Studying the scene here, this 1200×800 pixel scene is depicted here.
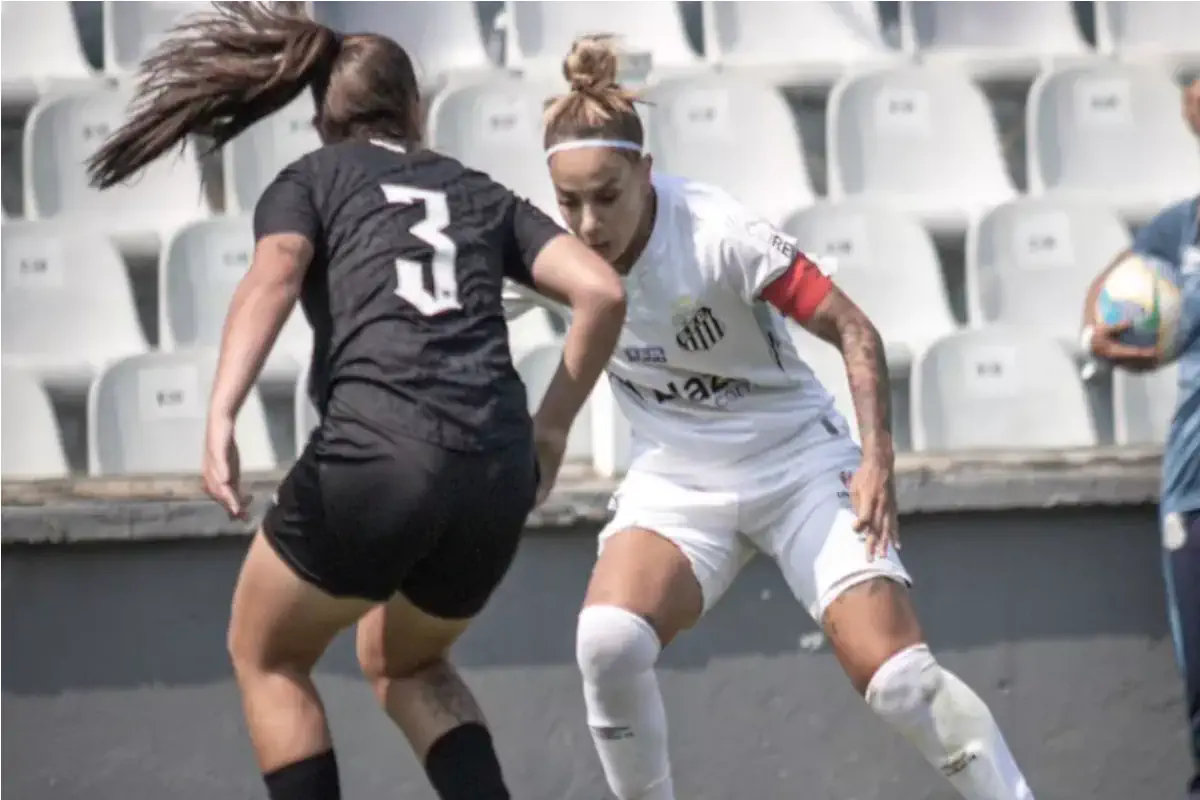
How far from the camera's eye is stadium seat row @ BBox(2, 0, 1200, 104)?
5.64 meters

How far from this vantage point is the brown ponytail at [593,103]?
3.17m

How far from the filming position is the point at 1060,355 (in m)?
4.75

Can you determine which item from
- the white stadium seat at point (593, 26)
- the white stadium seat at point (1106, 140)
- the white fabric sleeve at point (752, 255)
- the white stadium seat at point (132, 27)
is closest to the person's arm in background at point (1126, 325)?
the white fabric sleeve at point (752, 255)

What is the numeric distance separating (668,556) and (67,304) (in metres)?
2.37

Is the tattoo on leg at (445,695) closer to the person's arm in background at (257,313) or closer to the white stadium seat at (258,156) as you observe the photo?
the person's arm in background at (257,313)

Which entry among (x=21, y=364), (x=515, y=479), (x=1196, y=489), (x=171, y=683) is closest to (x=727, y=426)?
(x=515, y=479)

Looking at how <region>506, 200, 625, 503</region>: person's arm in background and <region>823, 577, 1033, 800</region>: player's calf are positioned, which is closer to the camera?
<region>506, 200, 625, 503</region>: person's arm in background

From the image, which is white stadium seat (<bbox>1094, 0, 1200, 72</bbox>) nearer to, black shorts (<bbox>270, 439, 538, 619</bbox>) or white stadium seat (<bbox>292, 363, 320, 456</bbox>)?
white stadium seat (<bbox>292, 363, 320, 456</bbox>)

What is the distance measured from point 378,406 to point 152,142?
65cm

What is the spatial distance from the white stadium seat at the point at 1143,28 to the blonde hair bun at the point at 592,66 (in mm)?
2926

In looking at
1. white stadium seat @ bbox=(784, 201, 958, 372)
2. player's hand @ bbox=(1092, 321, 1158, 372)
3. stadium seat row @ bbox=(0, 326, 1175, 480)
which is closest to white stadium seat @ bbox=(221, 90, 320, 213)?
stadium seat row @ bbox=(0, 326, 1175, 480)

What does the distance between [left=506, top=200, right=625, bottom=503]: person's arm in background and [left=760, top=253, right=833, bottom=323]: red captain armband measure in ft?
1.45

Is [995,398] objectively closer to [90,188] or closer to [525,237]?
[525,237]

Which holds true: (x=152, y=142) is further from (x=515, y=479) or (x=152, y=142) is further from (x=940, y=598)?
(x=940, y=598)
